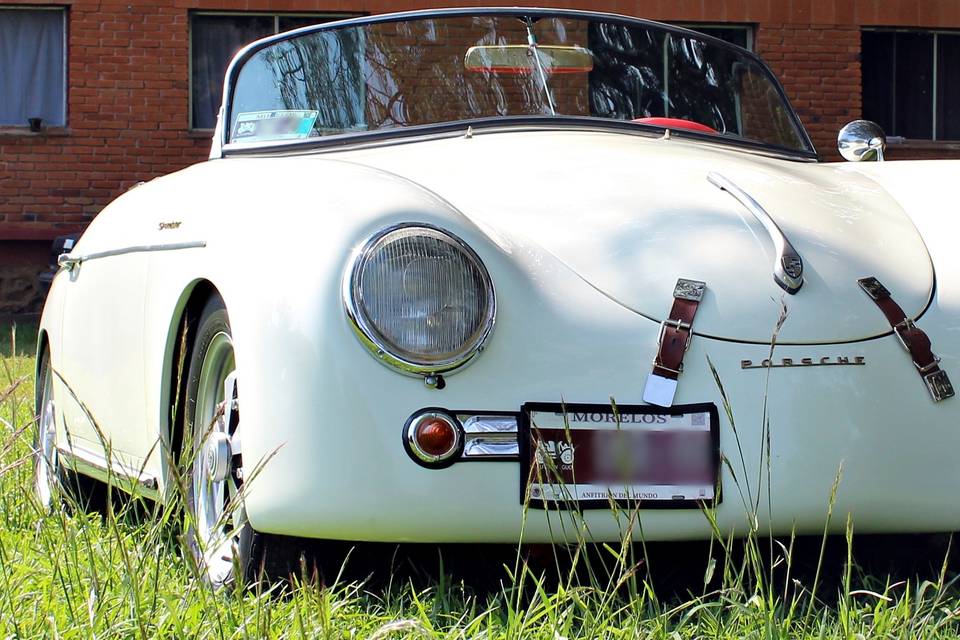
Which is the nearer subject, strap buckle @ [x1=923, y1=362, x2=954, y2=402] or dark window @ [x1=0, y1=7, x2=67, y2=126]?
strap buckle @ [x1=923, y1=362, x2=954, y2=402]

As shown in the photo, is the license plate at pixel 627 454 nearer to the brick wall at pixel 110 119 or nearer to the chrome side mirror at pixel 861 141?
the chrome side mirror at pixel 861 141

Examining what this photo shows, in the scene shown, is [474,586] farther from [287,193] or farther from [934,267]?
[934,267]

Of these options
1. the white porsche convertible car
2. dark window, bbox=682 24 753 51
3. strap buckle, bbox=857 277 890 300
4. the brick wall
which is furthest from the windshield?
dark window, bbox=682 24 753 51

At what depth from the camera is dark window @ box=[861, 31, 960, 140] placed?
13.0 m

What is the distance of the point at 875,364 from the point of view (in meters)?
2.49

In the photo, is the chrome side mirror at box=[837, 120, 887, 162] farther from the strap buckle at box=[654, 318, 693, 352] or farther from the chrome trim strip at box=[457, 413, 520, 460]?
the chrome trim strip at box=[457, 413, 520, 460]

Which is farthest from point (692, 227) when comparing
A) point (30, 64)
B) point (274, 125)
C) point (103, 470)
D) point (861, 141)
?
point (30, 64)

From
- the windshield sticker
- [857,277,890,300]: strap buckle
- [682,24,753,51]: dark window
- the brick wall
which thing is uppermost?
[682,24,753,51]: dark window

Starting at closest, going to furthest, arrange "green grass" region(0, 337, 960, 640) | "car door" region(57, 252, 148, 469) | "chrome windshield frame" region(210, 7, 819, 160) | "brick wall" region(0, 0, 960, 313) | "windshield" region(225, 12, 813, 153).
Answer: "green grass" region(0, 337, 960, 640), "car door" region(57, 252, 148, 469), "chrome windshield frame" region(210, 7, 819, 160), "windshield" region(225, 12, 813, 153), "brick wall" region(0, 0, 960, 313)

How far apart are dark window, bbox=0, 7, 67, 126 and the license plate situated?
10308 mm

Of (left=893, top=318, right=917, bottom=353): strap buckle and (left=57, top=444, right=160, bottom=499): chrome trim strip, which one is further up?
(left=893, top=318, right=917, bottom=353): strap buckle

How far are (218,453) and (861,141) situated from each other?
2.53 meters

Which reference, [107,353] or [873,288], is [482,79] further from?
[873,288]

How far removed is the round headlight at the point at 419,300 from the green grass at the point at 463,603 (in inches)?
16.4
